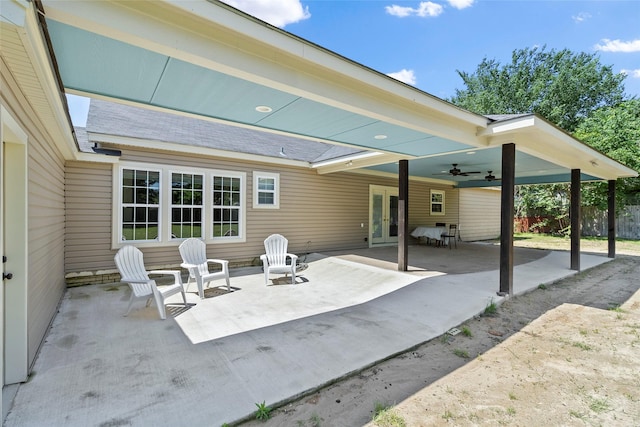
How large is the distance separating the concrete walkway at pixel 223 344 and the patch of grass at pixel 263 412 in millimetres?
52

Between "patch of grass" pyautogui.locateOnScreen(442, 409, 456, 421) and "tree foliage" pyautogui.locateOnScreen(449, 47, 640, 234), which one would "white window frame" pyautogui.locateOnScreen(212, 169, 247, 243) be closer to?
"patch of grass" pyautogui.locateOnScreen(442, 409, 456, 421)

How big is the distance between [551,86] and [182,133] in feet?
91.1

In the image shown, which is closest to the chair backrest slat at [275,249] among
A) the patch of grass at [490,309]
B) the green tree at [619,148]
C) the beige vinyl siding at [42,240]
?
the beige vinyl siding at [42,240]

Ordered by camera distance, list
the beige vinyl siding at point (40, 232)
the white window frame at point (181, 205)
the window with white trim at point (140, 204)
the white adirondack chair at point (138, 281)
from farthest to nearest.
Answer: the white window frame at point (181, 205)
the window with white trim at point (140, 204)
the white adirondack chair at point (138, 281)
the beige vinyl siding at point (40, 232)

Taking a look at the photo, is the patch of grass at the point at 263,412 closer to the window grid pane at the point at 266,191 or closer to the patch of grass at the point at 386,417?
the patch of grass at the point at 386,417

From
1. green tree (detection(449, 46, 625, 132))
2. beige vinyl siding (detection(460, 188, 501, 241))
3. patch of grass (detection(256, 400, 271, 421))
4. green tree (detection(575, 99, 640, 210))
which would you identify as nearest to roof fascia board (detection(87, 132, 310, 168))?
patch of grass (detection(256, 400, 271, 421))

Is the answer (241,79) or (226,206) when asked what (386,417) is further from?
(226,206)

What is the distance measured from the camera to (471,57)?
1061 inches

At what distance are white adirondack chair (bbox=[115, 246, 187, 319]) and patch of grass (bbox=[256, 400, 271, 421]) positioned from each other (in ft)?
8.11

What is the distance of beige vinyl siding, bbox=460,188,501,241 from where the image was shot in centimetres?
1433

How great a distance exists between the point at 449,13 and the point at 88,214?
1491 cm

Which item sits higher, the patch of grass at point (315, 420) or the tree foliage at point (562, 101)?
the tree foliage at point (562, 101)

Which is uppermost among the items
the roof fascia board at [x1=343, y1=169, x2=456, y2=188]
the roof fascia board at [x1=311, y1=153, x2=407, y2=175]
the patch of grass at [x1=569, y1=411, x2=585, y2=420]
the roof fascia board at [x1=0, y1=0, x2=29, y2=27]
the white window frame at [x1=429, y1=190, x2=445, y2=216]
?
the roof fascia board at [x1=343, y1=169, x2=456, y2=188]

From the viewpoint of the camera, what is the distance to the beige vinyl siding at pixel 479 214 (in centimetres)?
1433
